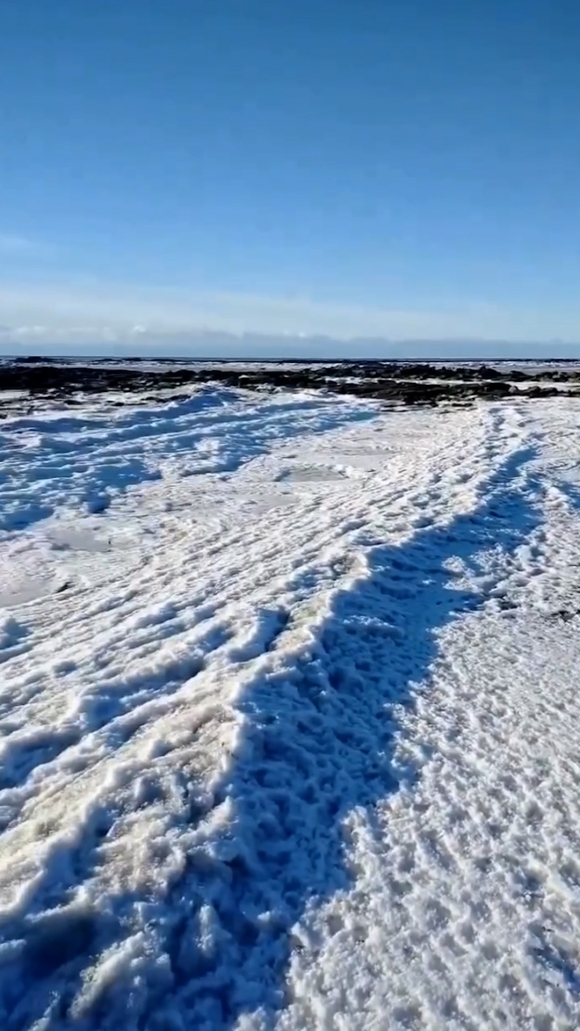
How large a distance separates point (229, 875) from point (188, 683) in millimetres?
2039

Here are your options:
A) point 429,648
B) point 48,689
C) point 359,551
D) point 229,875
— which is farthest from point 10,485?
point 229,875

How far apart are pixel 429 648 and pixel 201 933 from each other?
362 centimetres

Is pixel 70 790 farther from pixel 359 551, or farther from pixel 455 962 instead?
pixel 359 551

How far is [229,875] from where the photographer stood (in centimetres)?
361

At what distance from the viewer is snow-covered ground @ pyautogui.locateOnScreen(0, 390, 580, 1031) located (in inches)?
121

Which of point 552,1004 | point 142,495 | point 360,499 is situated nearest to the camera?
point 552,1004

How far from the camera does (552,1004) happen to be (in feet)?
9.84

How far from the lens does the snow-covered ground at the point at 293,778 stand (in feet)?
10.1


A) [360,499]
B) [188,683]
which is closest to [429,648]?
[188,683]

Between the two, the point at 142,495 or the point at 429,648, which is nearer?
the point at 429,648

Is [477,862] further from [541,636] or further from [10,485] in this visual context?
[10,485]

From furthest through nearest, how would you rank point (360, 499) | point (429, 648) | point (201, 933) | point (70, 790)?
point (360, 499) → point (429, 648) → point (70, 790) → point (201, 933)

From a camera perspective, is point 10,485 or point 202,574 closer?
point 202,574

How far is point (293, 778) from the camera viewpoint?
14.5ft
